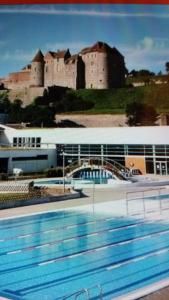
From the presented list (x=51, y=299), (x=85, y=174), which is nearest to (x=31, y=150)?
(x=85, y=174)

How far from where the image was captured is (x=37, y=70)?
7238 millimetres

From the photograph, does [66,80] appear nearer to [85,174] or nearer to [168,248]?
[85,174]

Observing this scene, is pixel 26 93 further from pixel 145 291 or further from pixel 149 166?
pixel 145 291

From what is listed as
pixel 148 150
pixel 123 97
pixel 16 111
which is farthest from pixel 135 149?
pixel 16 111

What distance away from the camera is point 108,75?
6.61 m

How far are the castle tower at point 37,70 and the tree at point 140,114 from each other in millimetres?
1563

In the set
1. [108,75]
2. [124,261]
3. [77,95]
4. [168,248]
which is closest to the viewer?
[124,261]

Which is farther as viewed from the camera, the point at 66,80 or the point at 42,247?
the point at 66,80

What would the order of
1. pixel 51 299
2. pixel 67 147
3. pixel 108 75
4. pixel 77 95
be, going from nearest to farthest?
pixel 51 299
pixel 108 75
pixel 77 95
pixel 67 147

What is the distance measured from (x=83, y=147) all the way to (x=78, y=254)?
4.74 m

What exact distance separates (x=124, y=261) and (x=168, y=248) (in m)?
0.63

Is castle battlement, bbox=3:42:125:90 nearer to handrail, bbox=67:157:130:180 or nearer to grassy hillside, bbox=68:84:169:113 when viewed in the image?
grassy hillside, bbox=68:84:169:113

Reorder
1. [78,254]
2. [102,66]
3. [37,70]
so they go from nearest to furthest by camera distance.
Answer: [78,254], [102,66], [37,70]

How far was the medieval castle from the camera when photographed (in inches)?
235
